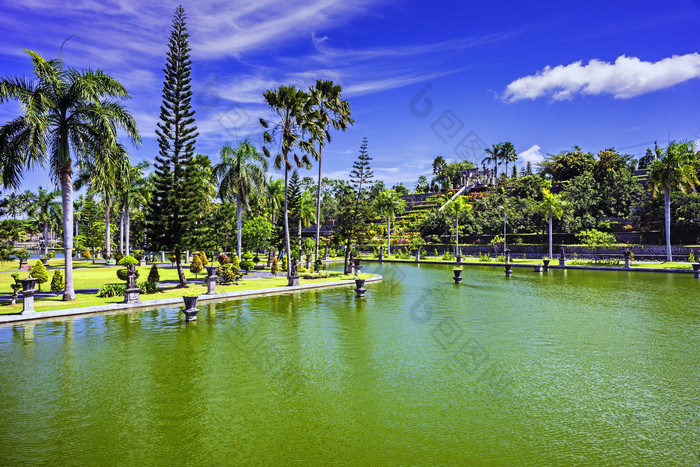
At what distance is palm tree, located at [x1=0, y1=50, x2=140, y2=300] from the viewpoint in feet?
58.4

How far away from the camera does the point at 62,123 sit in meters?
19.2

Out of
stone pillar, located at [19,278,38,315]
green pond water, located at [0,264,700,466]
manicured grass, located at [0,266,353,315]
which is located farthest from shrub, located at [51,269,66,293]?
green pond water, located at [0,264,700,466]

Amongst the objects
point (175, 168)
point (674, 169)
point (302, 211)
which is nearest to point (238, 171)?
point (175, 168)

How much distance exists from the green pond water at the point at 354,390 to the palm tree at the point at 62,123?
785cm

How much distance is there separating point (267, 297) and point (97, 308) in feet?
26.3

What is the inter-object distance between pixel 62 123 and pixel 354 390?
1930 cm

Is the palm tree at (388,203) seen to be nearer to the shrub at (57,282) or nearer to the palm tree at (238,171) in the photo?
the palm tree at (238,171)

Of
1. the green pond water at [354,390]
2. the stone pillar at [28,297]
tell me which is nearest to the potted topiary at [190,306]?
the green pond water at [354,390]

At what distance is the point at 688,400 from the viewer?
319 inches

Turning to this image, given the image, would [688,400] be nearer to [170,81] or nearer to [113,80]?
[113,80]

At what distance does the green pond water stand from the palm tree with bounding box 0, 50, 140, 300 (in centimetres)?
785

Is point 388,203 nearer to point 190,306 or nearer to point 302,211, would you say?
point 302,211

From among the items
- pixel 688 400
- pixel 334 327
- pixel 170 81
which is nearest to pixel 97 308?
pixel 334 327

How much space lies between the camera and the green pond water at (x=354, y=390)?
6.38 metres
